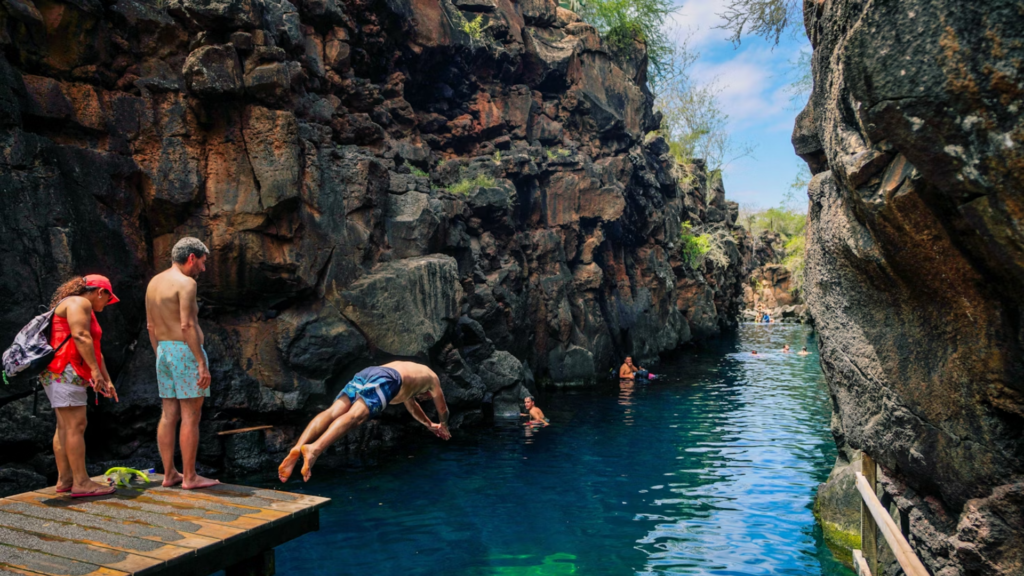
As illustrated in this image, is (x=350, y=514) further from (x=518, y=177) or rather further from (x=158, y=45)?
(x=518, y=177)

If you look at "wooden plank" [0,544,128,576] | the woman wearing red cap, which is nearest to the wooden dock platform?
"wooden plank" [0,544,128,576]

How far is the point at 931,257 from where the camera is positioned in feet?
13.8

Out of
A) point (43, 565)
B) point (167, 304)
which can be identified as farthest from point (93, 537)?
point (167, 304)

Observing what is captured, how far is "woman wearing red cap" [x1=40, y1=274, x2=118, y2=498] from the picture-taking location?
5.77 meters

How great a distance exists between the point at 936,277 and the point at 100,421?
12.0 m

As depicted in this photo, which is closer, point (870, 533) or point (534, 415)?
point (870, 533)

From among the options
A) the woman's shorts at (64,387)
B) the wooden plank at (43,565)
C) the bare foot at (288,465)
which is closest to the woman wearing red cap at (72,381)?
the woman's shorts at (64,387)

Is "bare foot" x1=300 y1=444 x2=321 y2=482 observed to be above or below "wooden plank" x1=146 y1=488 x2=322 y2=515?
above

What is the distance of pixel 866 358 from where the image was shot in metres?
5.58

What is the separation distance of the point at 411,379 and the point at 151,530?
296cm

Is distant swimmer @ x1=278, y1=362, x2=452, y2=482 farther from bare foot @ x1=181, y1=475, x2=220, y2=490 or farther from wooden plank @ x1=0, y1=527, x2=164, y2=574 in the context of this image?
wooden plank @ x1=0, y1=527, x2=164, y2=574

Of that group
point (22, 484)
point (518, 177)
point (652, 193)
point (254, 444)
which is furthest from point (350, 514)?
point (652, 193)

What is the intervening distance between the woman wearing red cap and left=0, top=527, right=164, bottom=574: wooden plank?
871 millimetres

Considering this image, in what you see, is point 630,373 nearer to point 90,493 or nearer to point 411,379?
point 411,379
